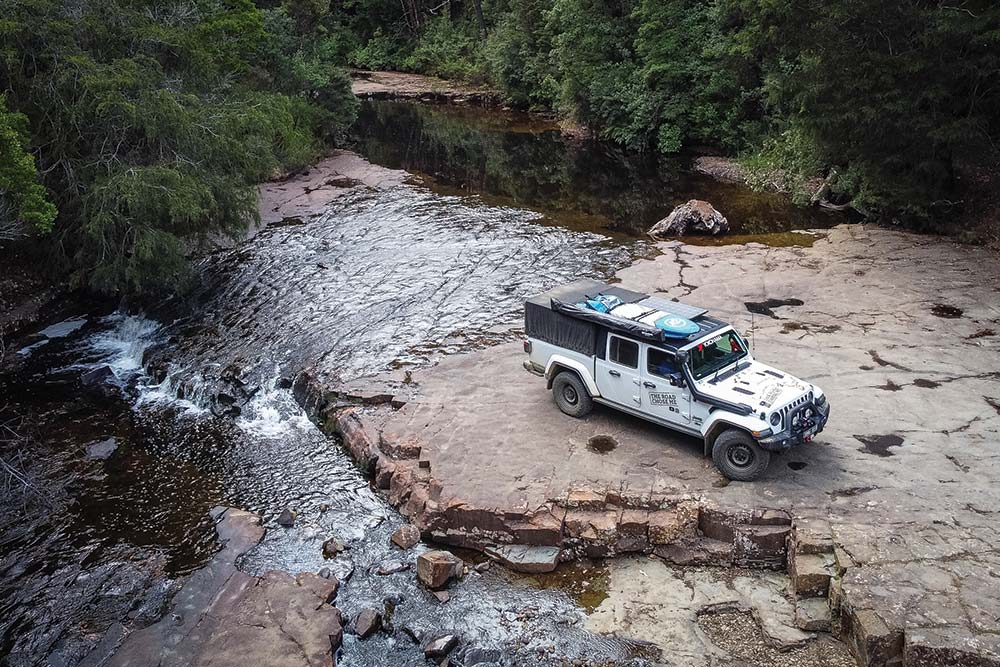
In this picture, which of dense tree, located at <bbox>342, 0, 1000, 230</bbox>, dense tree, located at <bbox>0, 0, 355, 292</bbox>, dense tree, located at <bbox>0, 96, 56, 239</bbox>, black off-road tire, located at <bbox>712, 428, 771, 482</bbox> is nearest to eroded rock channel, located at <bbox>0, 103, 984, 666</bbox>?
black off-road tire, located at <bbox>712, 428, 771, 482</bbox>

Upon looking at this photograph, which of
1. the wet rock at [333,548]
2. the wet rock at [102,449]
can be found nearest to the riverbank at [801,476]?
the wet rock at [333,548]

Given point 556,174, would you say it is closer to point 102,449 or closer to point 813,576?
point 102,449

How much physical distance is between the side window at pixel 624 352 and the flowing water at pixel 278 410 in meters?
3.29

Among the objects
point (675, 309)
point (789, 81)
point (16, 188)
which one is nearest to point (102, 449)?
point (16, 188)

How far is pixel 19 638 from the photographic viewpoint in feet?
33.8

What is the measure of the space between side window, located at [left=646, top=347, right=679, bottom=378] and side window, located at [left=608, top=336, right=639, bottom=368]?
22 cm

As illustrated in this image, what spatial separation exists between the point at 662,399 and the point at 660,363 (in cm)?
56

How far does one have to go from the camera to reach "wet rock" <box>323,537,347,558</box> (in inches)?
458

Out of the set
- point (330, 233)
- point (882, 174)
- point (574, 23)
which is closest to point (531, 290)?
point (330, 233)

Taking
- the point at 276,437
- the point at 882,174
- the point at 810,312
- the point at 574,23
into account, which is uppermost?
the point at 574,23

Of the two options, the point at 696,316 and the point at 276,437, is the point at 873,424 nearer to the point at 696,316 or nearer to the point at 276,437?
the point at 696,316

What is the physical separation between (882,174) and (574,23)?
20.6 meters

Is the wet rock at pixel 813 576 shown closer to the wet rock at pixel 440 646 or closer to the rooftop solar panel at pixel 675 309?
the rooftop solar panel at pixel 675 309

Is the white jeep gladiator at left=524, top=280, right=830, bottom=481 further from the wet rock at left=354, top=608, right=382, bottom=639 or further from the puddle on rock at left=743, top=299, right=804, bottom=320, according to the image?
the puddle on rock at left=743, top=299, right=804, bottom=320
